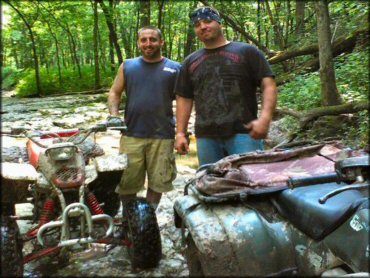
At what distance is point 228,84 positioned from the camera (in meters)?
3.47

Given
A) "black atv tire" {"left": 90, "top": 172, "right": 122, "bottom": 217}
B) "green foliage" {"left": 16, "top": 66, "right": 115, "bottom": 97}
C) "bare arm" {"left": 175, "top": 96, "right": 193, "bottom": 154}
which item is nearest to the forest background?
"green foliage" {"left": 16, "top": 66, "right": 115, "bottom": 97}

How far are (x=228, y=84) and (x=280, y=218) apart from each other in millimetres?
1531

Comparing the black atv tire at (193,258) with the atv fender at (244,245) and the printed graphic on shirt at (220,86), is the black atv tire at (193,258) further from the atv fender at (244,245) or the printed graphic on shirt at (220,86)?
the printed graphic on shirt at (220,86)

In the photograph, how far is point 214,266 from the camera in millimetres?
2086

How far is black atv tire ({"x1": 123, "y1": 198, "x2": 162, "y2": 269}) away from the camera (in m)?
3.38

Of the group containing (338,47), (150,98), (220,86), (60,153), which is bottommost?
(60,153)

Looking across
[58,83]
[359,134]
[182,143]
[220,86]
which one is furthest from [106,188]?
[58,83]

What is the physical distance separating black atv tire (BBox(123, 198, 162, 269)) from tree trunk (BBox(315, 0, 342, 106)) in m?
4.57

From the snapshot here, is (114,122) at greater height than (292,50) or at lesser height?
lesser

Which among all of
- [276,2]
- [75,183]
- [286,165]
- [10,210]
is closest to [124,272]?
[75,183]

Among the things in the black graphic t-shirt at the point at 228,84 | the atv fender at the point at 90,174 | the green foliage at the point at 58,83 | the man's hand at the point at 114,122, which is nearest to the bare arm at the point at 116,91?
the man's hand at the point at 114,122

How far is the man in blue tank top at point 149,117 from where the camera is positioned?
4113mm

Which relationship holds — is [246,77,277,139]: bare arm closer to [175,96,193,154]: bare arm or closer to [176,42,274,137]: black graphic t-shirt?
[176,42,274,137]: black graphic t-shirt

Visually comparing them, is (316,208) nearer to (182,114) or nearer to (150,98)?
(182,114)
